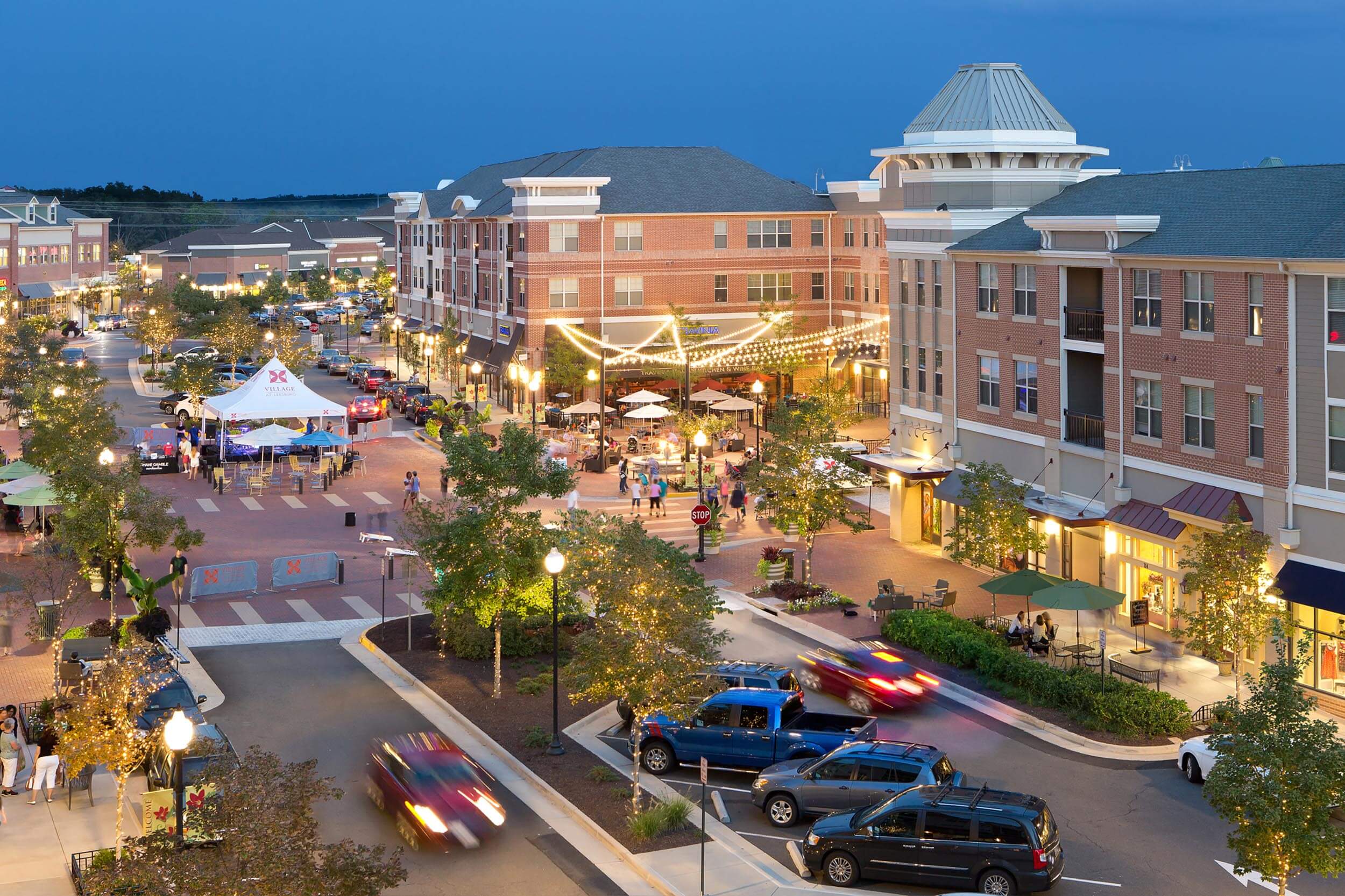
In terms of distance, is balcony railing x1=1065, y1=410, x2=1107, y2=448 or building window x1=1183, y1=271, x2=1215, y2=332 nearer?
building window x1=1183, y1=271, x2=1215, y2=332

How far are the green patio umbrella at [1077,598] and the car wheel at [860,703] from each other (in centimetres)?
473

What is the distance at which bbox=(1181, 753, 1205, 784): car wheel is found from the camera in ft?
86.6

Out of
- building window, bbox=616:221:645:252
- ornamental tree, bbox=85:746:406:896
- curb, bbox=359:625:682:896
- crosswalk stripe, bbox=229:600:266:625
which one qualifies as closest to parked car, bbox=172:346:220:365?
building window, bbox=616:221:645:252

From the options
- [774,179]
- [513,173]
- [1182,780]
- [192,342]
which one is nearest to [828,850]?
[1182,780]

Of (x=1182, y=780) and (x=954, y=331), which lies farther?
(x=954, y=331)

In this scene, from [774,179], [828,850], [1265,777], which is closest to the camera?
[1265,777]

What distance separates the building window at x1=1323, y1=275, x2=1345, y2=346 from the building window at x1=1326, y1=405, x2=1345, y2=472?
140 centimetres

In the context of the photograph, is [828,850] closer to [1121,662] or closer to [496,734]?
[496,734]

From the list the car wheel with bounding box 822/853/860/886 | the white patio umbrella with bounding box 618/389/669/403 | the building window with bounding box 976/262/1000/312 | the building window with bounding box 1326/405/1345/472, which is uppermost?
the building window with bounding box 976/262/1000/312

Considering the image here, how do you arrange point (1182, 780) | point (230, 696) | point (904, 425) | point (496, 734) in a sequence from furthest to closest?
point (904, 425) < point (230, 696) < point (496, 734) < point (1182, 780)

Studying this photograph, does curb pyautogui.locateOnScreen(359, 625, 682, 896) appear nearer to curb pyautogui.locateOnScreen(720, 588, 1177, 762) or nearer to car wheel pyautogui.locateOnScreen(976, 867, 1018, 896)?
car wheel pyautogui.locateOnScreen(976, 867, 1018, 896)

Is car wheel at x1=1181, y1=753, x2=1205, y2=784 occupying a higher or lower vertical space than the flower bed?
lower

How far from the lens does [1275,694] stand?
19.4 metres

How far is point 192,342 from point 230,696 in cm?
10402
